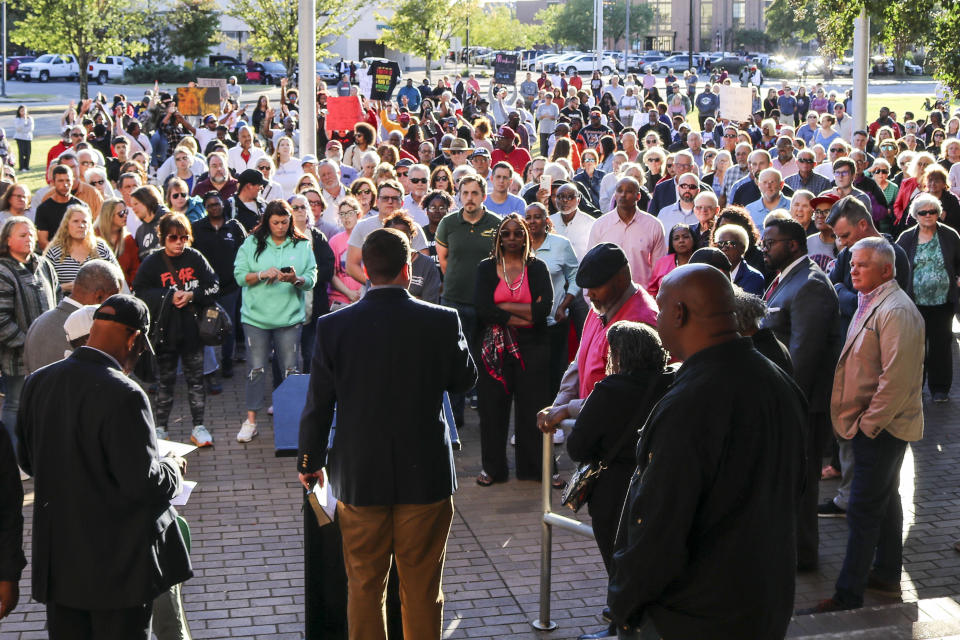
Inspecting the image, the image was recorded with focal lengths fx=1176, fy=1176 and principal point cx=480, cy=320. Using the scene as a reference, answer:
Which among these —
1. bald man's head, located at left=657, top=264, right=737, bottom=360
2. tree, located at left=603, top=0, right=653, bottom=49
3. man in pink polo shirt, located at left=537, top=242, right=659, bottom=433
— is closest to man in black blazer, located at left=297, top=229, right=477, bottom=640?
man in pink polo shirt, located at left=537, top=242, right=659, bottom=433

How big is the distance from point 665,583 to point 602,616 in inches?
119

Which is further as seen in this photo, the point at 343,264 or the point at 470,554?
the point at 343,264

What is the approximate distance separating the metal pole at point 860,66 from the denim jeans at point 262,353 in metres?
10.5

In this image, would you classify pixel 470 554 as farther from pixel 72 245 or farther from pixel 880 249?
pixel 72 245

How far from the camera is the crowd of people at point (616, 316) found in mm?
3494

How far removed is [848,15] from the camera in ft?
36.0

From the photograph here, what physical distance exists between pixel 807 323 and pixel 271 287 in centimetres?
457

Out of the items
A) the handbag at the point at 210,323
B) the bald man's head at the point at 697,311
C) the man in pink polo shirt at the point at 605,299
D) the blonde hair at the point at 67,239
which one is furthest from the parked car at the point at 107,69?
the bald man's head at the point at 697,311

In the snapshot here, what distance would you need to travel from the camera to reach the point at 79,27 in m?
47.8

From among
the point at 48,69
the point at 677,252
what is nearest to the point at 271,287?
the point at 677,252

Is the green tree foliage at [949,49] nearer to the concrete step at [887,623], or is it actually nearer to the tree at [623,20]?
the concrete step at [887,623]

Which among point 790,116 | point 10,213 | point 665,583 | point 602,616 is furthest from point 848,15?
point 790,116

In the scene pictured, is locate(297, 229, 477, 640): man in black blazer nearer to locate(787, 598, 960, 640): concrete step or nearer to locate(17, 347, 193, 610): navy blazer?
locate(17, 347, 193, 610): navy blazer

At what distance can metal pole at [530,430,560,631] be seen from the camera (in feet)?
19.4
